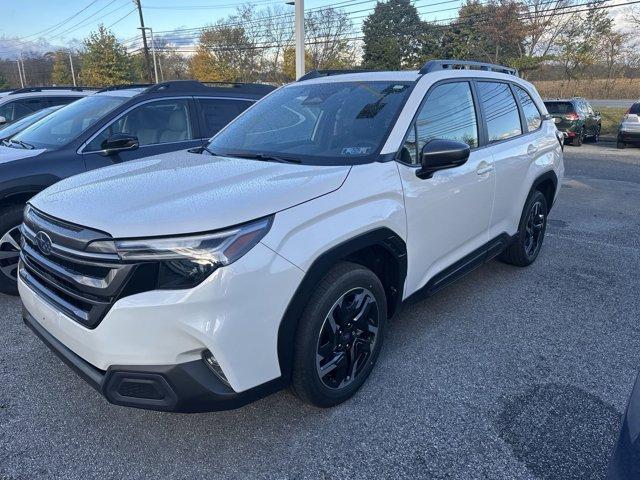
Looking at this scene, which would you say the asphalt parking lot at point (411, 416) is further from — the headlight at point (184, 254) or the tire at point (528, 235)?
the headlight at point (184, 254)

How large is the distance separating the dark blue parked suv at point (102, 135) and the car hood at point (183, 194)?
1.50 metres

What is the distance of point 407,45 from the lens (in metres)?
46.3

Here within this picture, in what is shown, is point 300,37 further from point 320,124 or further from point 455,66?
point 320,124

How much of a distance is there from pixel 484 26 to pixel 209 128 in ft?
112

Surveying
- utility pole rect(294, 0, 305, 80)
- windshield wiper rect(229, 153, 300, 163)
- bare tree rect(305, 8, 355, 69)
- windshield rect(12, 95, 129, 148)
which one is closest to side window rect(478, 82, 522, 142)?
windshield wiper rect(229, 153, 300, 163)

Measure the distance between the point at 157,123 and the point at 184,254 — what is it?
3.47m

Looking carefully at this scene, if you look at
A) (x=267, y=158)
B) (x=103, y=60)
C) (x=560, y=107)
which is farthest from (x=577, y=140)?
(x=103, y=60)

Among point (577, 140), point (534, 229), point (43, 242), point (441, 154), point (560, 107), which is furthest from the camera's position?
point (577, 140)

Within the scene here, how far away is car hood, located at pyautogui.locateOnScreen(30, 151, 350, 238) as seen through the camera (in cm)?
199

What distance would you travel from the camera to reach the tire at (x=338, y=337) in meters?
2.30

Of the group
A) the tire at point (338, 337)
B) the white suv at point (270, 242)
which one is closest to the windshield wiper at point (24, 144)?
the white suv at point (270, 242)

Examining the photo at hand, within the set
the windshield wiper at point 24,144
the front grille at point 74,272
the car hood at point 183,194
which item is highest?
the windshield wiper at point 24,144

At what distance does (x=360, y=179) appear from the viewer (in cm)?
252

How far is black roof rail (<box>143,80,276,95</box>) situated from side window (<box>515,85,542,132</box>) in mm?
3071
